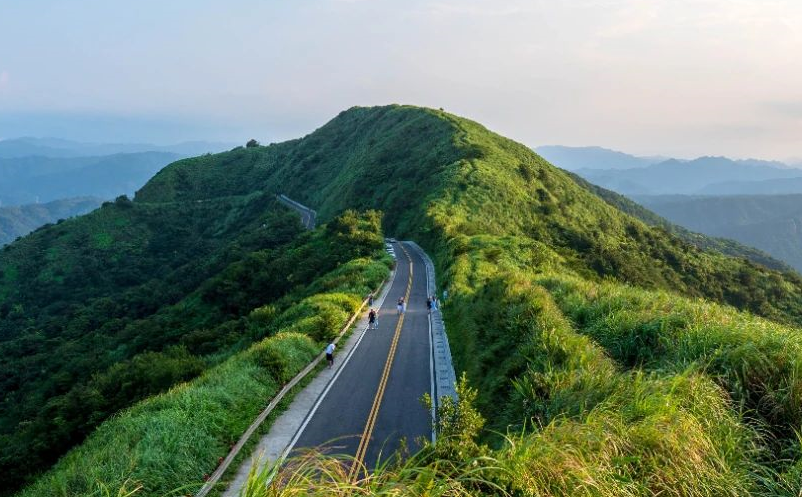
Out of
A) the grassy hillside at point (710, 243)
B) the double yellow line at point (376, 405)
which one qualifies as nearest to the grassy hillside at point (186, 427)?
the double yellow line at point (376, 405)

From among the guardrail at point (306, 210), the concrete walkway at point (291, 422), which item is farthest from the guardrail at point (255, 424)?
the guardrail at point (306, 210)

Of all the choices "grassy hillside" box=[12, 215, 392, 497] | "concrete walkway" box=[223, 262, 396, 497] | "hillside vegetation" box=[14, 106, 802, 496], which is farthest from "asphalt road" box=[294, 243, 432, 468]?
"hillside vegetation" box=[14, 106, 802, 496]

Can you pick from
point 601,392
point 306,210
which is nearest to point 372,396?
point 601,392

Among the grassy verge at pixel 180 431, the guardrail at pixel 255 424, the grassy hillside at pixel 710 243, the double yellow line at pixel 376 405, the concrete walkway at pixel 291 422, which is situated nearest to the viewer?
the grassy verge at pixel 180 431

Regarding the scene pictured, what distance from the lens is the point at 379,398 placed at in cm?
Answer: 1853

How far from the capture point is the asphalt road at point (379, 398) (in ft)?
49.1

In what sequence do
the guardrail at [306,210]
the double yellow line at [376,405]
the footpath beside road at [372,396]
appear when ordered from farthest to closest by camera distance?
the guardrail at [306,210], the footpath beside road at [372,396], the double yellow line at [376,405]

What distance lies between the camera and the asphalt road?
49.1 ft

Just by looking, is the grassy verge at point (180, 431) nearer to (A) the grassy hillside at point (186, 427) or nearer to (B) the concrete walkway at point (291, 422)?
(A) the grassy hillside at point (186, 427)

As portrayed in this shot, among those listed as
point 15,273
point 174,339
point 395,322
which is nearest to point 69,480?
point 395,322

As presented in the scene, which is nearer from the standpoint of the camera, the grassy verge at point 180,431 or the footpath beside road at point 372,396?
the grassy verge at point 180,431

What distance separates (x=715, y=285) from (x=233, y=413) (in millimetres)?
66542

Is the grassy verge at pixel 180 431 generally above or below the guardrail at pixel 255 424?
above

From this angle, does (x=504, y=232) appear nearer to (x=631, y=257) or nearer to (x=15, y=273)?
(x=631, y=257)
